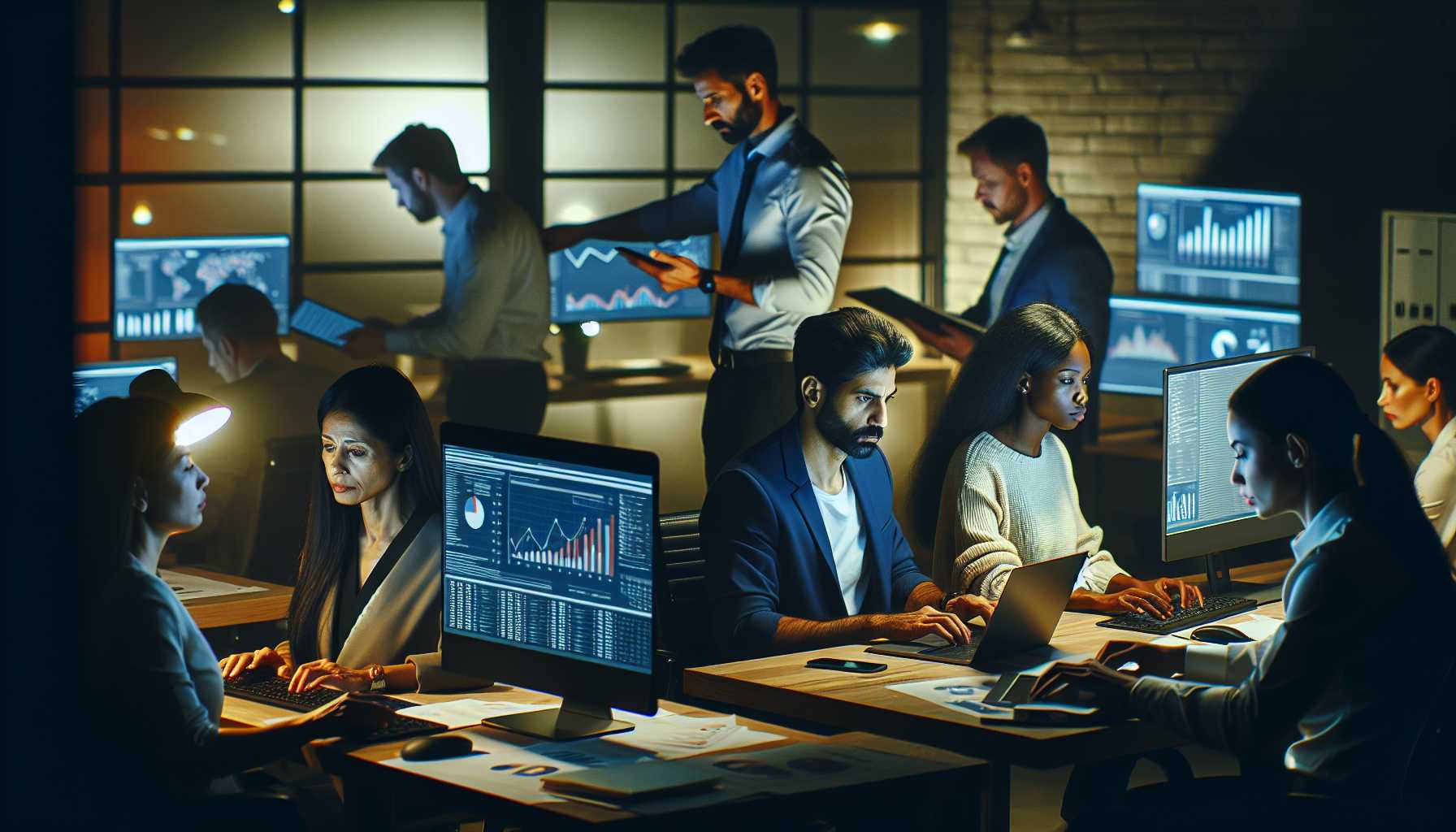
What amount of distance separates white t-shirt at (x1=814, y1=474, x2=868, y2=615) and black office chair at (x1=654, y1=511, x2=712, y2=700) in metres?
0.26

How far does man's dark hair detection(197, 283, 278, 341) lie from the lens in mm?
5539

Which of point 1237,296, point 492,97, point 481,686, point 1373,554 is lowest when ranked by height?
point 481,686

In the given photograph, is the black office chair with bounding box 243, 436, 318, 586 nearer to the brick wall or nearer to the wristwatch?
the wristwatch

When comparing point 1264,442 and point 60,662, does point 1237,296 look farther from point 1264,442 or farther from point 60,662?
point 60,662

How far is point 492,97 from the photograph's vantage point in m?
7.42

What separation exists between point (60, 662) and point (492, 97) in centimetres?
Answer: 514

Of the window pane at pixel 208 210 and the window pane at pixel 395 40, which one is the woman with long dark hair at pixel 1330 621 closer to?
the window pane at pixel 208 210

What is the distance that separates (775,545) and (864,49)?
481cm

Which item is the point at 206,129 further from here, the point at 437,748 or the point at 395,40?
the point at 437,748

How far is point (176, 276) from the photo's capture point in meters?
6.74

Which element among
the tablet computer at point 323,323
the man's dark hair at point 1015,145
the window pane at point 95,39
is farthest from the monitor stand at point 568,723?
the window pane at point 95,39

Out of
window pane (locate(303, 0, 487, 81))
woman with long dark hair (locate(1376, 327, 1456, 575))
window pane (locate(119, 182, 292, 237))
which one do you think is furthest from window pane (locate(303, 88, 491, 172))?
woman with long dark hair (locate(1376, 327, 1456, 575))

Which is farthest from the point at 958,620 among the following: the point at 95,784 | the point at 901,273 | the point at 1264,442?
the point at 901,273

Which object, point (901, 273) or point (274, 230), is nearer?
point (274, 230)
